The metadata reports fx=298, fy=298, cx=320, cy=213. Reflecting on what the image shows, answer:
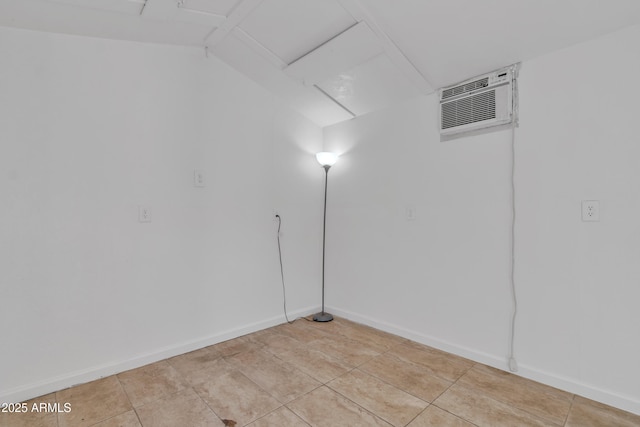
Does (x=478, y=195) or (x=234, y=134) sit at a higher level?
(x=234, y=134)

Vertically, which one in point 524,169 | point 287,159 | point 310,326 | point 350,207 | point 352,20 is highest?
point 352,20

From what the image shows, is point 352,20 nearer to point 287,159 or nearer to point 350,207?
point 287,159

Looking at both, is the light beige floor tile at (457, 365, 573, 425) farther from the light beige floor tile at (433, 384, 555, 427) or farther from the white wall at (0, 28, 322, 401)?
the white wall at (0, 28, 322, 401)

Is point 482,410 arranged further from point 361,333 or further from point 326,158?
point 326,158

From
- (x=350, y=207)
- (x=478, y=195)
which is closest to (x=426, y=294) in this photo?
(x=478, y=195)

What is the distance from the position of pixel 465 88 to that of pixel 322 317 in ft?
7.76

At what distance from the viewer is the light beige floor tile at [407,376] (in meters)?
1.78

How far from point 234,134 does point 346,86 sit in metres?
Result: 1.04

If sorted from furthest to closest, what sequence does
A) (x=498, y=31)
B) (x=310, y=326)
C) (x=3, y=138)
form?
(x=310, y=326) < (x=498, y=31) < (x=3, y=138)

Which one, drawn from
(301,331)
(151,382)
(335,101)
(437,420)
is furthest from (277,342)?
(335,101)

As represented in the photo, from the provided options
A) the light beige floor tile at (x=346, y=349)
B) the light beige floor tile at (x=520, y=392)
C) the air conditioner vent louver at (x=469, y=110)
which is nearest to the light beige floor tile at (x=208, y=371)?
the light beige floor tile at (x=346, y=349)

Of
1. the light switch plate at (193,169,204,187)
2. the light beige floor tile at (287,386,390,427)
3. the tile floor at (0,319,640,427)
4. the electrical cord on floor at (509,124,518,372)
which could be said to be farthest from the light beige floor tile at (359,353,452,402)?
the light switch plate at (193,169,204,187)

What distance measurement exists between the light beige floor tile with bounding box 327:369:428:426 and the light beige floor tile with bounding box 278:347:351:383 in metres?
0.07

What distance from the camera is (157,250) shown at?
2.15 m
